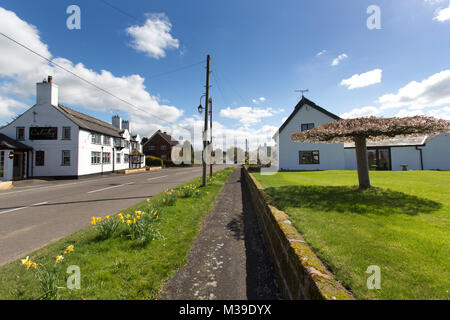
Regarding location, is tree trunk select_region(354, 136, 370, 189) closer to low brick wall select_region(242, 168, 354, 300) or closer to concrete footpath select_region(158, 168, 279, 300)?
concrete footpath select_region(158, 168, 279, 300)

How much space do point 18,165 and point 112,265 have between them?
26.3 m

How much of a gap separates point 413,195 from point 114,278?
881 centimetres

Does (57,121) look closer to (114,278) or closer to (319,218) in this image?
(114,278)

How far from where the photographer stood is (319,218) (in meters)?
4.58

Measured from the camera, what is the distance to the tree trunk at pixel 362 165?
7.70m

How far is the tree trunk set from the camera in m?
7.70

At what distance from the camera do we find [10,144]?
19.3 meters

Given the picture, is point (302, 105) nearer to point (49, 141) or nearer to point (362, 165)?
point (362, 165)

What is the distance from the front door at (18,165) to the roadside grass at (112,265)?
2351 cm

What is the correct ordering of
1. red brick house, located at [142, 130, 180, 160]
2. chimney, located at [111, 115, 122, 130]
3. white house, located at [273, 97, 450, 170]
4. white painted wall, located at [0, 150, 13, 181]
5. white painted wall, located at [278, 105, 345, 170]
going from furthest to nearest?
red brick house, located at [142, 130, 180, 160]
chimney, located at [111, 115, 122, 130]
white painted wall, located at [278, 105, 345, 170]
white house, located at [273, 97, 450, 170]
white painted wall, located at [0, 150, 13, 181]

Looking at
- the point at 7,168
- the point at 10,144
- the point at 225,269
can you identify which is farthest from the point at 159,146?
the point at 225,269

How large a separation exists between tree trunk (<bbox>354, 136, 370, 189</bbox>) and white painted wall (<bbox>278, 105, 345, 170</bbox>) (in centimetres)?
1623

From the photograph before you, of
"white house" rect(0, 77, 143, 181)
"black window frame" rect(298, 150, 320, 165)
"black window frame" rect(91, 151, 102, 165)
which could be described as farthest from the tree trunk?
"black window frame" rect(91, 151, 102, 165)

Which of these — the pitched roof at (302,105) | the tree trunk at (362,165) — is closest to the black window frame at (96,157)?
the pitched roof at (302,105)
